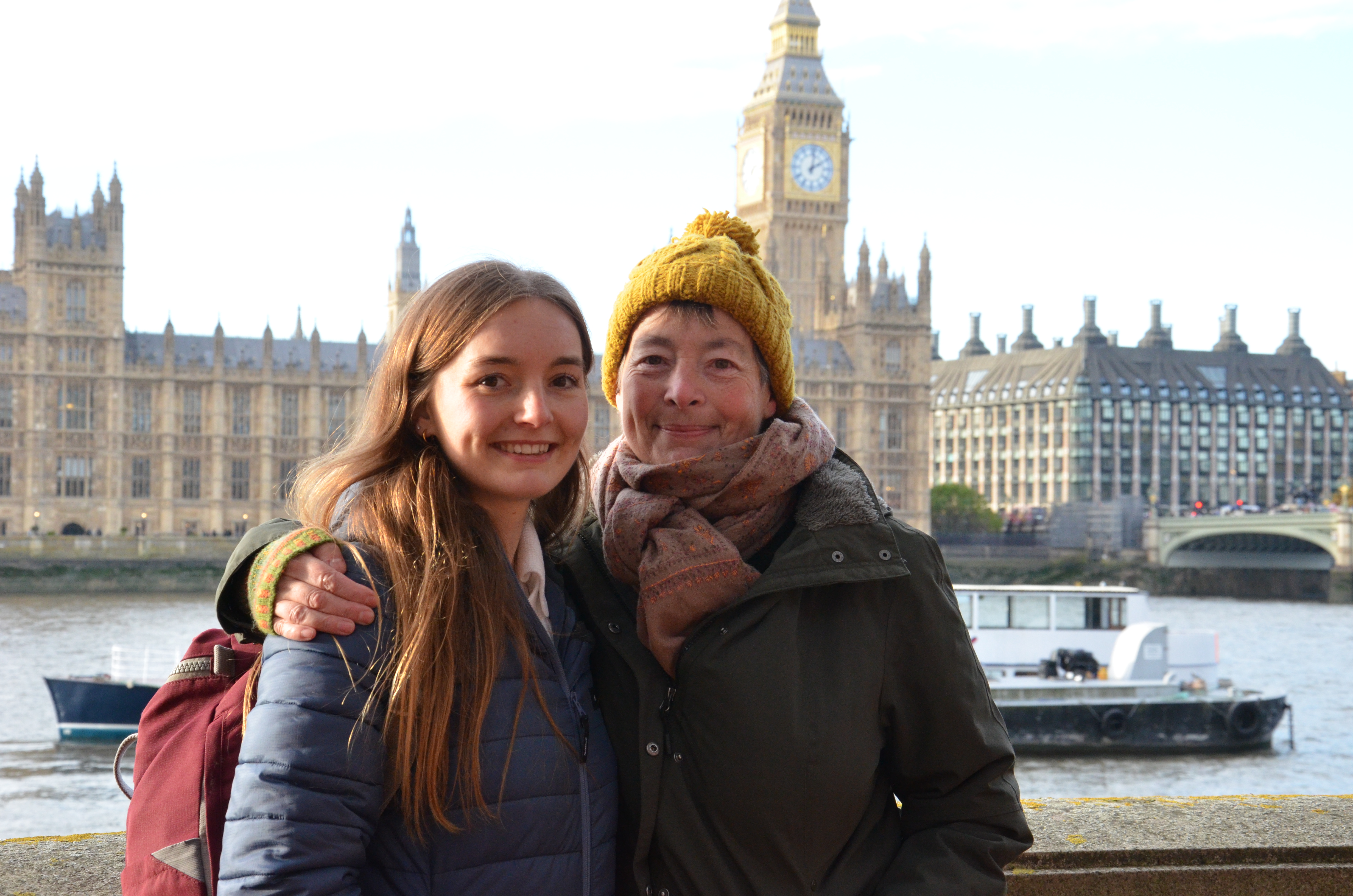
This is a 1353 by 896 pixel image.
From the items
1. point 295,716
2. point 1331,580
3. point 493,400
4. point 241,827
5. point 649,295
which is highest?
point 649,295

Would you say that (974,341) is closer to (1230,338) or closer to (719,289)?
(1230,338)

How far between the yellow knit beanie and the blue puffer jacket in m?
0.45

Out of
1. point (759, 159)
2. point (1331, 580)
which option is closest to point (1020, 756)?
point (1331, 580)

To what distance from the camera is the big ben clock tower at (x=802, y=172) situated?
60.1 meters

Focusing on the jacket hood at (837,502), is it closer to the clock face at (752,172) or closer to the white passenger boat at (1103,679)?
the white passenger boat at (1103,679)

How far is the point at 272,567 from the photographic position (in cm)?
149

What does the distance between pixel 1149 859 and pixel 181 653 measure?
19226 mm

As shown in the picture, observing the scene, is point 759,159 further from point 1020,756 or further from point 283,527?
point 283,527

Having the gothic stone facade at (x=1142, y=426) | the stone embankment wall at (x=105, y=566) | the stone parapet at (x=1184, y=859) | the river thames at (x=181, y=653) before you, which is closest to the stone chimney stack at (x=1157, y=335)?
the gothic stone facade at (x=1142, y=426)

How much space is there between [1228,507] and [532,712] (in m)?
64.1

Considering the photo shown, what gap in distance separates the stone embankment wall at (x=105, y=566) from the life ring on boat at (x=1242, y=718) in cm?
2520

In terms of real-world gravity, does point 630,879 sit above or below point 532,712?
below

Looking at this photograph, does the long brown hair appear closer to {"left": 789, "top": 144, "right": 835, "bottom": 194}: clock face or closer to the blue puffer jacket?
the blue puffer jacket

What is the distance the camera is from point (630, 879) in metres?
1.67
